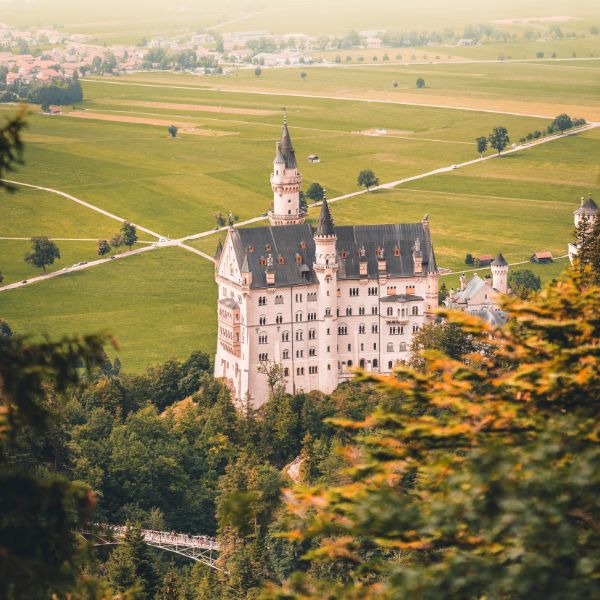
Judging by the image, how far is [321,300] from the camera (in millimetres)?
136500

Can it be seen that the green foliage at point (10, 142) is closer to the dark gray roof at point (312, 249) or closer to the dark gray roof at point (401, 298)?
the dark gray roof at point (312, 249)

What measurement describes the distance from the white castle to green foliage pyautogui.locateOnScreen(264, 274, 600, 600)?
95862 mm

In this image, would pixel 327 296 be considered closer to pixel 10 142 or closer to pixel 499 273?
pixel 499 273

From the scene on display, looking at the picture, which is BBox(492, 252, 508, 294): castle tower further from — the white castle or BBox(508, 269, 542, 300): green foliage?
BBox(508, 269, 542, 300): green foliage

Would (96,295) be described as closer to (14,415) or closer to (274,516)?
(274,516)

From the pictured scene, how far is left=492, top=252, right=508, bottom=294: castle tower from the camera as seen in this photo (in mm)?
153250

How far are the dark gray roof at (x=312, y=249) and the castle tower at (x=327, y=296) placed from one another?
1378mm

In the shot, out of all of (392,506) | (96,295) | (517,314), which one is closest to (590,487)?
(392,506)

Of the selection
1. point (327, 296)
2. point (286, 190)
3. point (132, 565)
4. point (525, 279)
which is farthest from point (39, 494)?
point (525, 279)

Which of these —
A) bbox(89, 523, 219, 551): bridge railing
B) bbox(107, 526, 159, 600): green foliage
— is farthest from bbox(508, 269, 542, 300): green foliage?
bbox(107, 526, 159, 600): green foliage

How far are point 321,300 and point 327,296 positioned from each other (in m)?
0.65

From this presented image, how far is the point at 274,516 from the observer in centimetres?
10606

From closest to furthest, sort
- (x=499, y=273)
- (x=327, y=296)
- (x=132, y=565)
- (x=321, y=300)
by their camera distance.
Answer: (x=132, y=565) < (x=327, y=296) < (x=321, y=300) < (x=499, y=273)

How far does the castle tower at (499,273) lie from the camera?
153 metres
